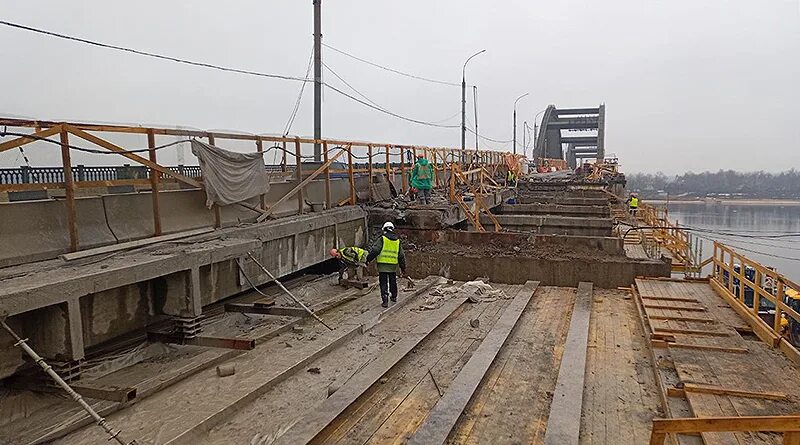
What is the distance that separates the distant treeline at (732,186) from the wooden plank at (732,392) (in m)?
97.9

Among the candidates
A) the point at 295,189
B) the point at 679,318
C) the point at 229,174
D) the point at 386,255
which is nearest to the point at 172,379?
the point at 229,174

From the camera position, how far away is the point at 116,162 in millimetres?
8156

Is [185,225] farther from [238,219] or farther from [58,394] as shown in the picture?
[58,394]

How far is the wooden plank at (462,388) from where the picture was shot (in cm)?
519

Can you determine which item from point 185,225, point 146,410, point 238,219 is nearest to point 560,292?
point 238,219

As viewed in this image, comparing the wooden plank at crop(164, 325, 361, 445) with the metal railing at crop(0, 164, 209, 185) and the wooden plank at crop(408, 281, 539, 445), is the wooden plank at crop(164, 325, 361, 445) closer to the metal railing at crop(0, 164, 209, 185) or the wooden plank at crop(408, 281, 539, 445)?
the wooden plank at crop(408, 281, 539, 445)

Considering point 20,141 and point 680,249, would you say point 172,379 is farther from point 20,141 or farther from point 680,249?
point 680,249

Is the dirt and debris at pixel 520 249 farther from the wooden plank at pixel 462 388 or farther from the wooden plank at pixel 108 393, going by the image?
the wooden plank at pixel 108 393

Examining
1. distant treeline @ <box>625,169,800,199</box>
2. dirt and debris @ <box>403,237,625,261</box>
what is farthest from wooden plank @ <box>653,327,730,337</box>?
distant treeline @ <box>625,169,800,199</box>

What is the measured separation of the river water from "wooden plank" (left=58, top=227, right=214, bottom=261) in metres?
50.5

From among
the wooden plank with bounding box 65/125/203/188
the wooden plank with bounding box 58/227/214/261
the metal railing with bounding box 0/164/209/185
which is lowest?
the wooden plank with bounding box 58/227/214/261

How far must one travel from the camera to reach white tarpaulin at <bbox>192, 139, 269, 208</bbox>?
355 inches

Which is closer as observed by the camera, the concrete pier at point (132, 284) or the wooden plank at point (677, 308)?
the concrete pier at point (132, 284)

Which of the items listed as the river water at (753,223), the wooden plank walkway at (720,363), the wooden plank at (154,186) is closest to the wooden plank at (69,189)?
the wooden plank at (154,186)
